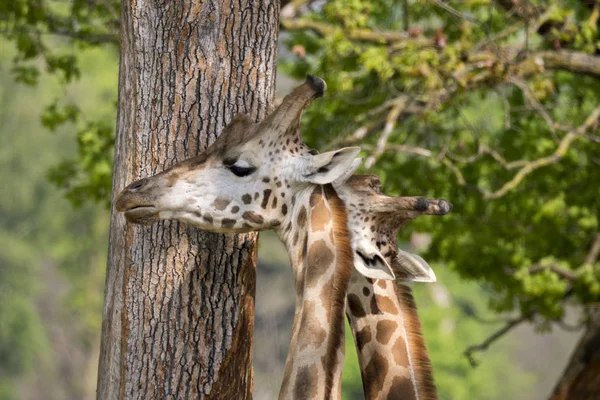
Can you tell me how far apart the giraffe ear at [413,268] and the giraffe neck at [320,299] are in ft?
1.25

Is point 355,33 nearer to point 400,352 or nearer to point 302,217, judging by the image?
point 302,217

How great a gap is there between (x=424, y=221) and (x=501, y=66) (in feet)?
6.65

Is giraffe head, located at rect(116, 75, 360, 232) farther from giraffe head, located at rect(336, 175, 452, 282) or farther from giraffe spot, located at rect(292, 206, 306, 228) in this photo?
giraffe head, located at rect(336, 175, 452, 282)

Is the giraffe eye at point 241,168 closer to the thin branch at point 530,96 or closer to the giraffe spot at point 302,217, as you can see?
the giraffe spot at point 302,217

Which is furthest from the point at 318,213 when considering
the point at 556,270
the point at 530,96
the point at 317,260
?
the point at 556,270

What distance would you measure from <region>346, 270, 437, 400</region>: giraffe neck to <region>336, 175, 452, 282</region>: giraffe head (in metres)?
0.13

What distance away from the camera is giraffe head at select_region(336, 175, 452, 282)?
12.3ft

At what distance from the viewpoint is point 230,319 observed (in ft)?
13.4

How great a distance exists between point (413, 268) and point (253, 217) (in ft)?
2.54

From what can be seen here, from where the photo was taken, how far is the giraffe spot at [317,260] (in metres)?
3.73

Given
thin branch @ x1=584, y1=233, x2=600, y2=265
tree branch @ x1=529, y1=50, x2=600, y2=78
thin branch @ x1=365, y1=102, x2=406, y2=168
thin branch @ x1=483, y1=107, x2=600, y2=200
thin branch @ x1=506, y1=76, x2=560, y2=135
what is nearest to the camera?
thin branch @ x1=365, y1=102, x2=406, y2=168

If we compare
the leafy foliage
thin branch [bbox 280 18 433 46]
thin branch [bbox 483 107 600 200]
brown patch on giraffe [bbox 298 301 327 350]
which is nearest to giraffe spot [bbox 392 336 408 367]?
brown patch on giraffe [bbox 298 301 327 350]

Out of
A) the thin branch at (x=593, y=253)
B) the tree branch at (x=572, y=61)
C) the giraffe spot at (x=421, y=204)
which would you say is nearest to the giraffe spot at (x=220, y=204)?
the giraffe spot at (x=421, y=204)

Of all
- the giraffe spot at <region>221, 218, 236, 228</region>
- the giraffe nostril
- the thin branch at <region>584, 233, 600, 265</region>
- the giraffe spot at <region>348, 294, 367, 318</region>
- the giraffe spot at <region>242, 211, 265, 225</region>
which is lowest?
the thin branch at <region>584, 233, 600, 265</region>
